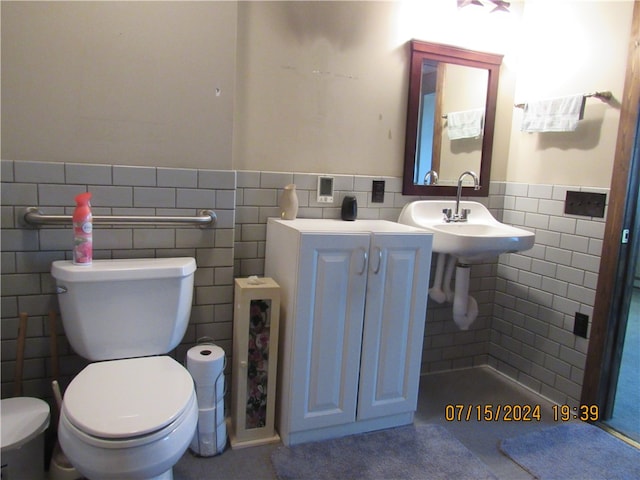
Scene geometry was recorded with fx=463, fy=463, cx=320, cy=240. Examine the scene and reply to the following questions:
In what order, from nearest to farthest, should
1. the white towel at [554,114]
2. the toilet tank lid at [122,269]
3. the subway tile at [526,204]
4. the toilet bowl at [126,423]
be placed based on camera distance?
the toilet bowl at [126,423] → the toilet tank lid at [122,269] → the white towel at [554,114] → the subway tile at [526,204]

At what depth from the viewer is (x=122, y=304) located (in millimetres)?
1736

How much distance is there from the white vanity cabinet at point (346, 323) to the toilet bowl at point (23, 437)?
900 mm

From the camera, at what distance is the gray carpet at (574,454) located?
6.15 ft

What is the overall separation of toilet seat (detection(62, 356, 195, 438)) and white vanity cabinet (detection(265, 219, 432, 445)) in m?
0.52

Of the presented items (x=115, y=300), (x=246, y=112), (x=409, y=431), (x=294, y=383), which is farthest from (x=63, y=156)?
(x=409, y=431)

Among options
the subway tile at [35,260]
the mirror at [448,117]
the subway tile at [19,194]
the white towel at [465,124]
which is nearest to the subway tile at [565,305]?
the mirror at [448,117]

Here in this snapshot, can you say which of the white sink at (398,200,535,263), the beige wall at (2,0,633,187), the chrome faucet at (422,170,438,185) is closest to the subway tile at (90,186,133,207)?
the beige wall at (2,0,633,187)

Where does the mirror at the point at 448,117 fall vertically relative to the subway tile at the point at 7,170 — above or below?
above

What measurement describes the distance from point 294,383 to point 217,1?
161 cm

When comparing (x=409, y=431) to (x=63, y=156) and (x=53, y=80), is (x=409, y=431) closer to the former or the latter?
(x=63, y=156)

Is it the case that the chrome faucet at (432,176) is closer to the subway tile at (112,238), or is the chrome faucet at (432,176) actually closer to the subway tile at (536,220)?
the subway tile at (536,220)

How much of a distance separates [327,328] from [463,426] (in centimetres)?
89

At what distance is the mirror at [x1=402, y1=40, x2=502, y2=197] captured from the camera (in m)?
2.45

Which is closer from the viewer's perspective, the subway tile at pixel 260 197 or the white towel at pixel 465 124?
the subway tile at pixel 260 197
